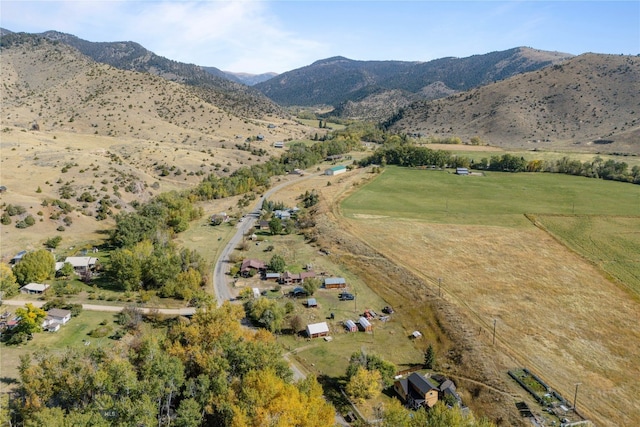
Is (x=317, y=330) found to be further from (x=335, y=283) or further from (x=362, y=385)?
(x=335, y=283)

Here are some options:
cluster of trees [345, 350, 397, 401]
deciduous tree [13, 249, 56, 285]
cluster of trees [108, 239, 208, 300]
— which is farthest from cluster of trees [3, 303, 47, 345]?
cluster of trees [345, 350, 397, 401]

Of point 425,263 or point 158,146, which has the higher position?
point 158,146

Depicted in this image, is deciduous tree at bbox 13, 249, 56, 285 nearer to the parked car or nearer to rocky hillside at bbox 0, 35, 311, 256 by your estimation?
rocky hillside at bbox 0, 35, 311, 256

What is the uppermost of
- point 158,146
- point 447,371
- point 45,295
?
point 158,146

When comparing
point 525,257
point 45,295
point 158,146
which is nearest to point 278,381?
point 45,295

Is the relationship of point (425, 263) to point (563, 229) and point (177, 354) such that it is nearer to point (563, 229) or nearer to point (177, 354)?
point (563, 229)

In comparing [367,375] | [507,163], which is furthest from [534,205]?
[367,375]
